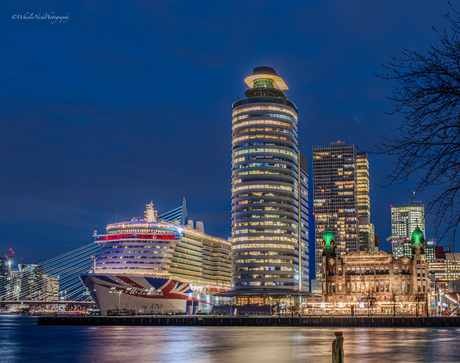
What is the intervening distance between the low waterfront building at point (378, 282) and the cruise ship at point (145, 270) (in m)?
43.8

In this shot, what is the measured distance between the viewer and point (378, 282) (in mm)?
170125

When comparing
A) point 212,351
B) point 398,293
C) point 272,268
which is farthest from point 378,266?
point 212,351

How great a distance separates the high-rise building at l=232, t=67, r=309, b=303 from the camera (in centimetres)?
17975

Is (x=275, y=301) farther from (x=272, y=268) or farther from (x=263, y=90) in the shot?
(x=263, y=90)

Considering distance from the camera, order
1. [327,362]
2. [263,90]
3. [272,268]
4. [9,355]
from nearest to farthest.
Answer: [327,362]
[9,355]
[272,268]
[263,90]

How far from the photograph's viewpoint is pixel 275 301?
180375mm

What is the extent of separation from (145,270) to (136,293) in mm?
8374

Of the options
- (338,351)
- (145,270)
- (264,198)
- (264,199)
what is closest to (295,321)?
(145,270)

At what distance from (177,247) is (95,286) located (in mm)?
31483

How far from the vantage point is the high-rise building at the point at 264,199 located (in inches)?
7077

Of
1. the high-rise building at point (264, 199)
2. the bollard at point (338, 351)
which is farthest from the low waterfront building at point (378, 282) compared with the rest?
the bollard at point (338, 351)

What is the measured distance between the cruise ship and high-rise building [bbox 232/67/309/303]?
18.0 m

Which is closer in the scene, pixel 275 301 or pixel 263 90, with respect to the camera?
pixel 275 301

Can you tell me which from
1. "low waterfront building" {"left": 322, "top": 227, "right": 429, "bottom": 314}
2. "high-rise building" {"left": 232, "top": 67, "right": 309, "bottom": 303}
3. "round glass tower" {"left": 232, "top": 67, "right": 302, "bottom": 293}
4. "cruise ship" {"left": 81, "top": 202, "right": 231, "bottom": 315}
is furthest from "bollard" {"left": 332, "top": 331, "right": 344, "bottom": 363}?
"round glass tower" {"left": 232, "top": 67, "right": 302, "bottom": 293}
